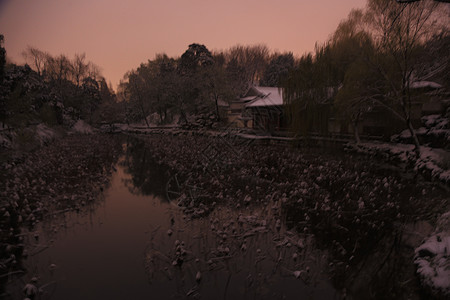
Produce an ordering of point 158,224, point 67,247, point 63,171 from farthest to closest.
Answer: point 63,171 < point 158,224 < point 67,247

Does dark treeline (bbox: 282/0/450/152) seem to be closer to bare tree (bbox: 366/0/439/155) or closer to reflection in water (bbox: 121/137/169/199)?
bare tree (bbox: 366/0/439/155)

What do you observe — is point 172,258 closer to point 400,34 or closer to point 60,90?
point 400,34

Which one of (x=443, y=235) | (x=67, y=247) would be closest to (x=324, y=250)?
(x=443, y=235)

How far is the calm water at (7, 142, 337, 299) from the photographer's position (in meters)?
4.50

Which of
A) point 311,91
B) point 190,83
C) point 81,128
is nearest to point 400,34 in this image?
point 311,91

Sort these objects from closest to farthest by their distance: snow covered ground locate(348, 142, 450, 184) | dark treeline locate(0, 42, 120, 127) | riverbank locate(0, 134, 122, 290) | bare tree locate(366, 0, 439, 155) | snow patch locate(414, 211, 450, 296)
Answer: snow patch locate(414, 211, 450, 296) → riverbank locate(0, 134, 122, 290) → snow covered ground locate(348, 142, 450, 184) → bare tree locate(366, 0, 439, 155) → dark treeline locate(0, 42, 120, 127)

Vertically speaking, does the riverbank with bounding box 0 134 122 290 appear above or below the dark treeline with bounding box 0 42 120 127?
below

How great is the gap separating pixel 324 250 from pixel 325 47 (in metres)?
16.8

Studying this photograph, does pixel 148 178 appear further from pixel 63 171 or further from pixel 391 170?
pixel 391 170

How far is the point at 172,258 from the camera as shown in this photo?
17.7 ft

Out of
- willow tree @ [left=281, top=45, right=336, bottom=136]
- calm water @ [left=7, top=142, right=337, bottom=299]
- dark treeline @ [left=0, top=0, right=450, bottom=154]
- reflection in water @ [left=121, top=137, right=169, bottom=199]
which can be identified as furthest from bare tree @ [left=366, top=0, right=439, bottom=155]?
reflection in water @ [left=121, top=137, right=169, bottom=199]

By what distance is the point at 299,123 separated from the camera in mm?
18438

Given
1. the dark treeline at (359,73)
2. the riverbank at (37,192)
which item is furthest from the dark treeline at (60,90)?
the riverbank at (37,192)

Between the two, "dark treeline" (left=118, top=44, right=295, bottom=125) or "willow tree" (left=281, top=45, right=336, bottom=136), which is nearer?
"willow tree" (left=281, top=45, right=336, bottom=136)
